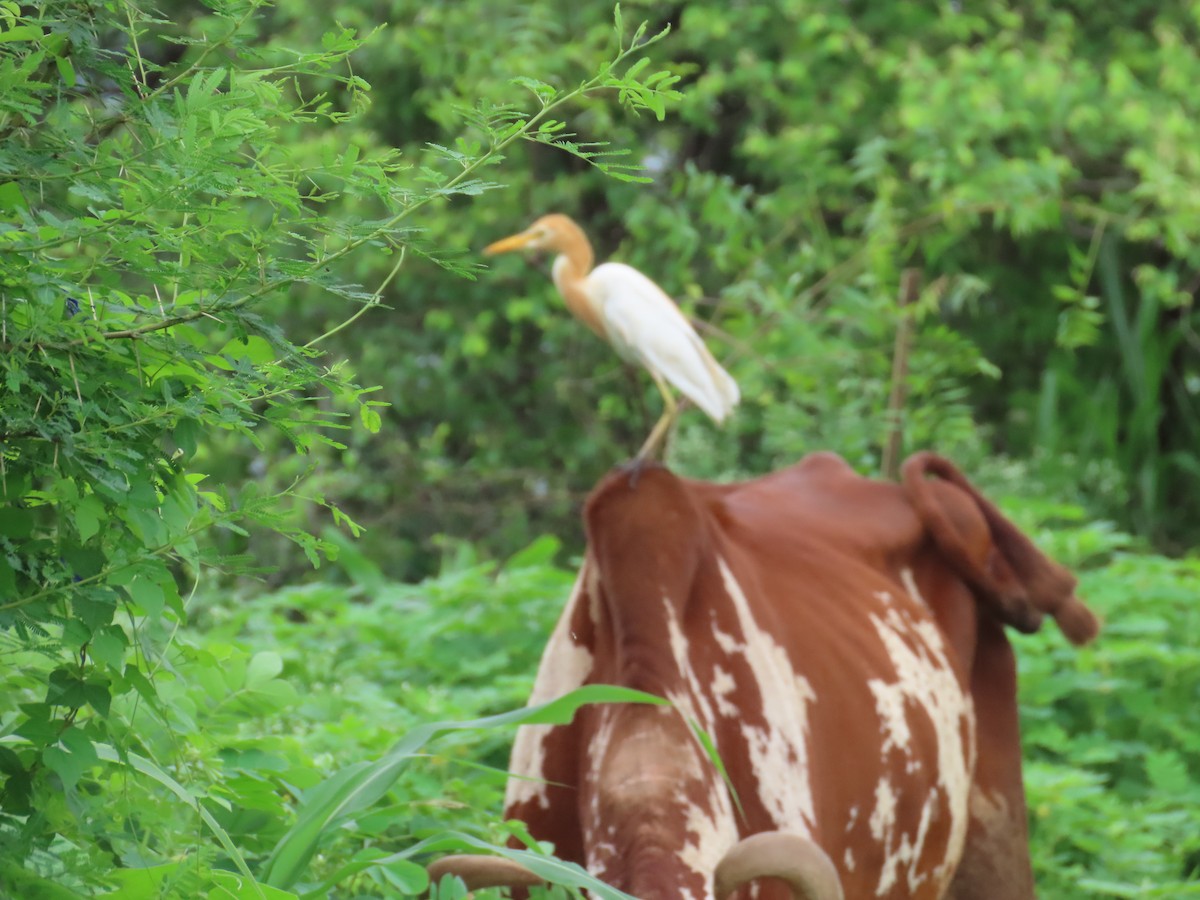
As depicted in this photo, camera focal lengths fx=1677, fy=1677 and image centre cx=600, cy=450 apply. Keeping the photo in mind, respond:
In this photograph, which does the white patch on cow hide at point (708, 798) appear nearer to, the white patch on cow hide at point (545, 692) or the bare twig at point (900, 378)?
the white patch on cow hide at point (545, 692)

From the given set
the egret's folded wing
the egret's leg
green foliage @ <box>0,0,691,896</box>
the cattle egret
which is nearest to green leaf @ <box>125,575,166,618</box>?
green foliage @ <box>0,0,691,896</box>

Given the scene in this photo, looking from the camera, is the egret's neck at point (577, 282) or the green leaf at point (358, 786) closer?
the green leaf at point (358, 786)

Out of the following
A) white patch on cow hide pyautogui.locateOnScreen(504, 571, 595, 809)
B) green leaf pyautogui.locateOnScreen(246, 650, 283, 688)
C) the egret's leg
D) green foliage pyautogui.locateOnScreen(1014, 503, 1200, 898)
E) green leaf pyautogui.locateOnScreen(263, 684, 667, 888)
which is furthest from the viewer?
green foliage pyautogui.locateOnScreen(1014, 503, 1200, 898)

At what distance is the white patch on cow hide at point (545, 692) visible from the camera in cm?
206

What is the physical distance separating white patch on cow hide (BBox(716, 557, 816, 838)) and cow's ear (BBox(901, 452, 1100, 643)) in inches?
25.4

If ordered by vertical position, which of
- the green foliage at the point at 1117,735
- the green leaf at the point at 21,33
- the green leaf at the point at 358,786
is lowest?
the green foliage at the point at 1117,735

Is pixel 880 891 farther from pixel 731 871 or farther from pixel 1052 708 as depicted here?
pixel 1052 708

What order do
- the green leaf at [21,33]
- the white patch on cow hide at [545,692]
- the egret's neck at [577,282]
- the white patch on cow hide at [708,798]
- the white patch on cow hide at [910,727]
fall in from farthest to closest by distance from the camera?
the egret's neck at [577,282] < the white patch on cow hide at [910,727] < the white patch on cow hide at [545,692] < the white patch on cow hide at [708,798] < the green leaf at [21,33]

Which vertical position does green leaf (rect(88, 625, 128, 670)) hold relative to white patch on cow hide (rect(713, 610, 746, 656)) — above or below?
above

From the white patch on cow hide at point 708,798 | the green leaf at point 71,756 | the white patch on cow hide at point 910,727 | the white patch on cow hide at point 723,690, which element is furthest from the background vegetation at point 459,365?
the white patch on cow hide at point 910,727

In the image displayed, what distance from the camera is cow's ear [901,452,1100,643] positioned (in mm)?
2742

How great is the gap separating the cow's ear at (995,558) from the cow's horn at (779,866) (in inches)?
46.3

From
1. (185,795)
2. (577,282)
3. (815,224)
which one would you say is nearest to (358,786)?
(185,795)

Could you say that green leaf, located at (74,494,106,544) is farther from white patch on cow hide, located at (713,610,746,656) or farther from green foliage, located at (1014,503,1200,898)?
green foliage, located at (1014,503,1200,898)
